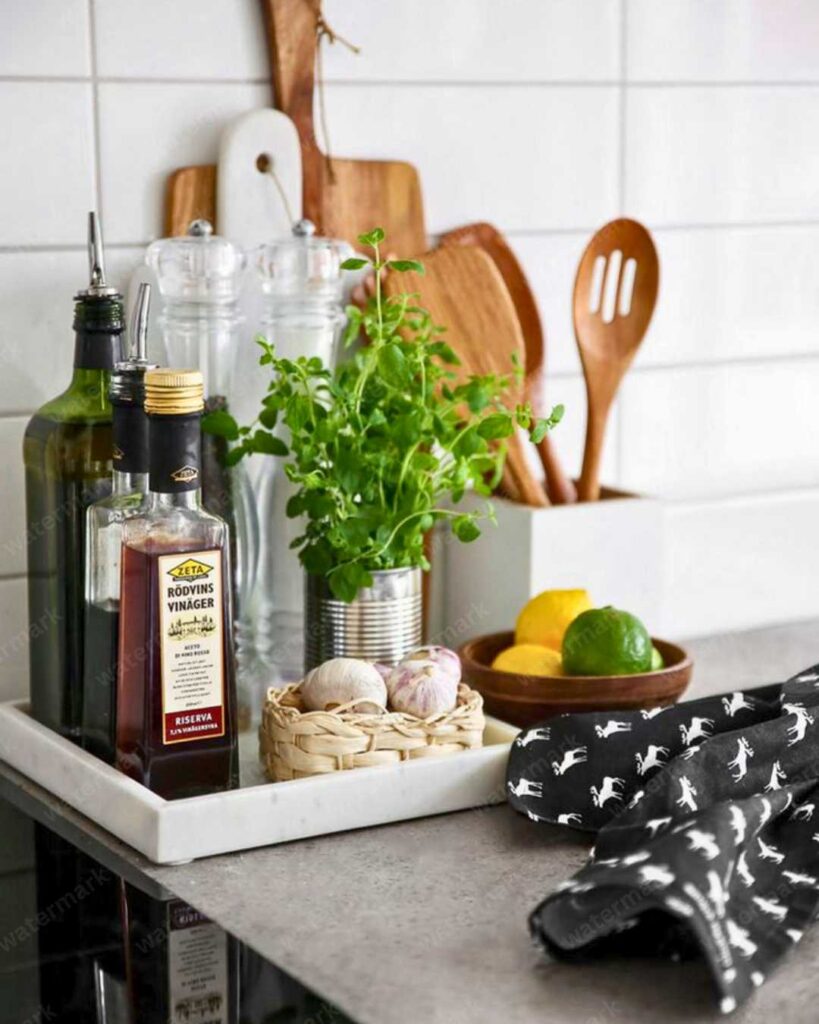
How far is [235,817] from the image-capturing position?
3.29 feet

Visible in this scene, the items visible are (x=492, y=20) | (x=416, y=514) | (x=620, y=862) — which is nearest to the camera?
(x=620, y=862)

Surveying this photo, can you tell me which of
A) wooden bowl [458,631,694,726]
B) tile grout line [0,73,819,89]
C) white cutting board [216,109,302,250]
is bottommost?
wooden bowl [458,631,694,726]

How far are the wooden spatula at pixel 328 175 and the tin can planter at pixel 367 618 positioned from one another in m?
0.30

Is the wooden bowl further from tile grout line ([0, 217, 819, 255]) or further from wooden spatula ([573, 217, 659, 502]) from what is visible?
tile grout line ([0, 217, 819, 255])

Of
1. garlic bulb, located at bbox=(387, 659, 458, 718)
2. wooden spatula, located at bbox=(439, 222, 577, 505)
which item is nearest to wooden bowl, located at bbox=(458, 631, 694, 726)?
garlic bulb, located at bbox=(387, 659, 458, 718)

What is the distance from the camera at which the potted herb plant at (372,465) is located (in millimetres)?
1179

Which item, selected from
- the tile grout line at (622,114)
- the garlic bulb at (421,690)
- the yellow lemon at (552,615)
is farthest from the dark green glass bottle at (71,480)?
the tile grout line at (622,114)

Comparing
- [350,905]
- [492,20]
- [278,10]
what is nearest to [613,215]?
[492,20]

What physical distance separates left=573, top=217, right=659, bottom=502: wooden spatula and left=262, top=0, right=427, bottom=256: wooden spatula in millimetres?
147

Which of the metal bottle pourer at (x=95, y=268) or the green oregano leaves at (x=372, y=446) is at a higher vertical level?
the metal bottle pourer at (x=95, y=268)

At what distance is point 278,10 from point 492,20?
208mm

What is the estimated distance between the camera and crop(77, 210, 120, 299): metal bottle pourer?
43.6 inches

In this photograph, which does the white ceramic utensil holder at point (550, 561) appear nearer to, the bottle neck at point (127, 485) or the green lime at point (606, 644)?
the green lime at point (606, 644)

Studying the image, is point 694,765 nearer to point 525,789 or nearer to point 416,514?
point 525,789
